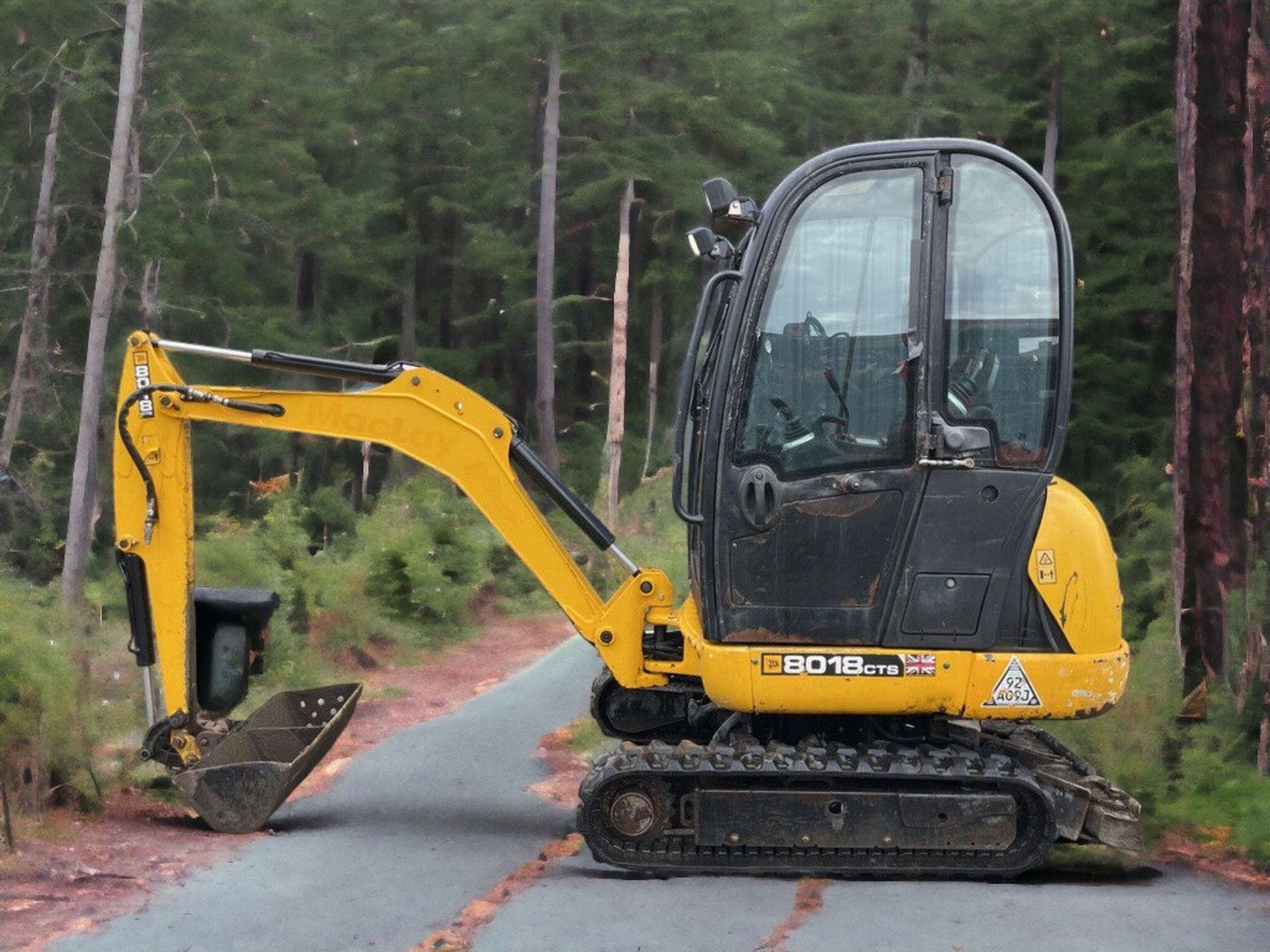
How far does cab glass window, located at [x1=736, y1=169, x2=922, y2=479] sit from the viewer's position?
6469 mm

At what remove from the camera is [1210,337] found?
31.0 ft

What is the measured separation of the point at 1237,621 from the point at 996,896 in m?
3.33

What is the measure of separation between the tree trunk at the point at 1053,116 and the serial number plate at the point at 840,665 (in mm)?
20813

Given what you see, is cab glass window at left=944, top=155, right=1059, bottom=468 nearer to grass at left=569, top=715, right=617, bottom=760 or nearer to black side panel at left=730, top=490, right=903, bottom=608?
black side panel at left=730, top=490, right=903, bottom=608

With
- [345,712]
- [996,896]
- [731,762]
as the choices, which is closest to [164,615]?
[345,712]

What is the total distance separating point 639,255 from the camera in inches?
1300

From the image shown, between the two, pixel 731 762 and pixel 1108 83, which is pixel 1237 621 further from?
pixel 1108 83

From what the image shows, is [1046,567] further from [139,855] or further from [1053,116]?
[1053,116]

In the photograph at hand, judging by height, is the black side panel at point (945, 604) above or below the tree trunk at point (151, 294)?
below

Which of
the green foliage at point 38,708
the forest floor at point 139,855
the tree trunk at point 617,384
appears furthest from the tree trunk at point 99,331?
the green foliage at point 38,708

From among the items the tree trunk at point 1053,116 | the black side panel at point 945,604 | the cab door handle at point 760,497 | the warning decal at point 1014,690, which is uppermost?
the tree trunk at point 1053,116

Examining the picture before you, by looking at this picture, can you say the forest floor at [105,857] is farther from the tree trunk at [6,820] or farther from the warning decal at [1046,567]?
the warning decal at [1046,567]

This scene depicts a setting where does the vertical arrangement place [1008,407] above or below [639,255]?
below

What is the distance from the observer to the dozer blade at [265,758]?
7254 mm
